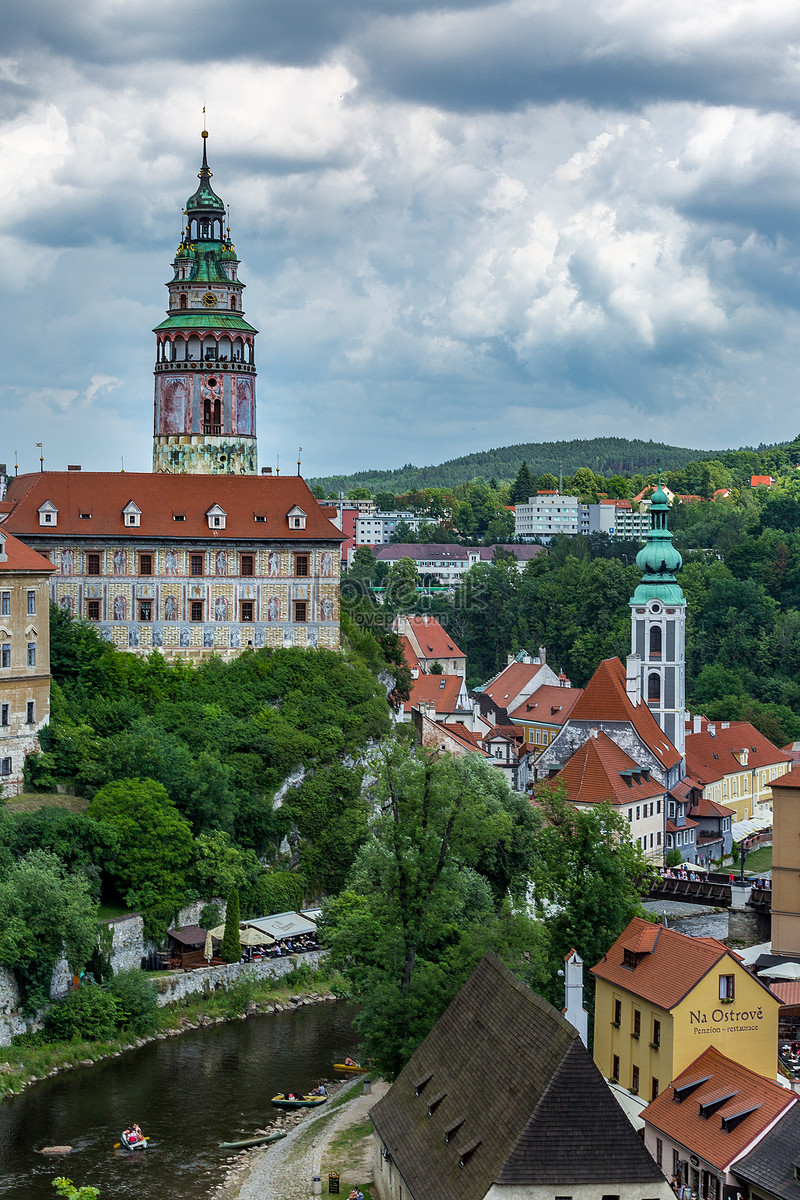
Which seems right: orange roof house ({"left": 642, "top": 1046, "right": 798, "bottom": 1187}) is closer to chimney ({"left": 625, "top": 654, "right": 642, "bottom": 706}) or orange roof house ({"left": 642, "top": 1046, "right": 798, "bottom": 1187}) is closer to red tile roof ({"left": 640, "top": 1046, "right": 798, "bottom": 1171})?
red tile roof ({"left": 640, "top": 1046, "right": 798, "bottom": 1171})

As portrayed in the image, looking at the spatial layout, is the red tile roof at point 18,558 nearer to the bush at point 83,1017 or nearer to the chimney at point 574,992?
the bush at point 83,1017

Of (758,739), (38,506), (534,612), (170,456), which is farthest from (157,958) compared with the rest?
(534,612)

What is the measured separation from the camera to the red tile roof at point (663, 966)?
119 feet

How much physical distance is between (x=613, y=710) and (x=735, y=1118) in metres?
45.2

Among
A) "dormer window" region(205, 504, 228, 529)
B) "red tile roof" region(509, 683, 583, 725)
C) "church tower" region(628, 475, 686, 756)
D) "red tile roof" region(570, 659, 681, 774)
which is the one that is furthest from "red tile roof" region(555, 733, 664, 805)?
"red tile roof" region(509, 683, 583, 725)

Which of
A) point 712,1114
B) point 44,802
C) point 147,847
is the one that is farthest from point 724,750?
point 712,1114

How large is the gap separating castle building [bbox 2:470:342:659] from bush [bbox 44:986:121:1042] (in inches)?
826

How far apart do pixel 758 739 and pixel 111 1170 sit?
6025cm

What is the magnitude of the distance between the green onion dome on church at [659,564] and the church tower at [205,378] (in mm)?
24140

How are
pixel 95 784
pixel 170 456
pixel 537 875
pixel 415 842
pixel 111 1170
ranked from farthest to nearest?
pixel 170 456
pixel 95 784
pixel 537 875
pixel 415 842
pixel 111 1170

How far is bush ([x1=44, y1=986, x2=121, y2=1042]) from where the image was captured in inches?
1901

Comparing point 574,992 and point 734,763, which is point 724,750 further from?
point 574,992

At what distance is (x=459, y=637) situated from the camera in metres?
140

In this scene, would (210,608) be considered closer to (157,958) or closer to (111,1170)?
(157,958)
